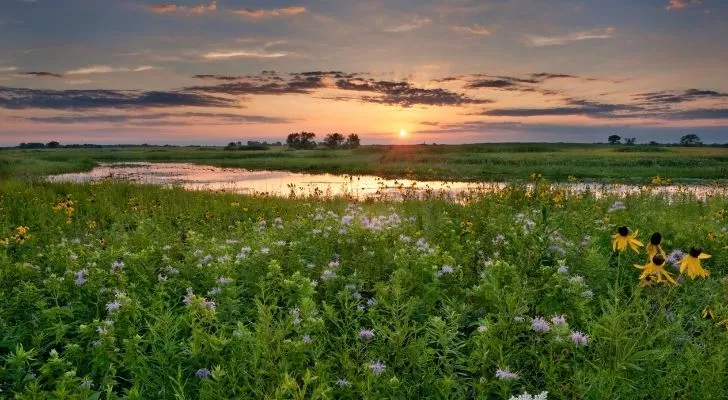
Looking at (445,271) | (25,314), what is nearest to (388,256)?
(445,271)

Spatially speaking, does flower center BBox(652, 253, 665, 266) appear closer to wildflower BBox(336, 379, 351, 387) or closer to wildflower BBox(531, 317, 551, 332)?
wildflower BBox(531, 317, 551, 332)

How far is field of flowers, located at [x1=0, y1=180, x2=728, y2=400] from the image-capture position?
2768 mm

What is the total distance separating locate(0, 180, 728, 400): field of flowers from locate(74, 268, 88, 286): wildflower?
0.07 ft

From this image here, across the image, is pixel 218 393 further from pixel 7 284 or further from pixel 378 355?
pixel 7 284

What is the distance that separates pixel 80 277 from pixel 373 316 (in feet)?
8.76

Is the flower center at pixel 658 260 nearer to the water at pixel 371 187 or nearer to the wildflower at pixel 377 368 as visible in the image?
the wildflower at pixel 377 368

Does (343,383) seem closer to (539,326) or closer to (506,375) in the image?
(506,375)

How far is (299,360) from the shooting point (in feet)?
9.55

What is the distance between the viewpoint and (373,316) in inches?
143

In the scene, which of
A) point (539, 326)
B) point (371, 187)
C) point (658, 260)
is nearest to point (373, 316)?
point (539, 326)

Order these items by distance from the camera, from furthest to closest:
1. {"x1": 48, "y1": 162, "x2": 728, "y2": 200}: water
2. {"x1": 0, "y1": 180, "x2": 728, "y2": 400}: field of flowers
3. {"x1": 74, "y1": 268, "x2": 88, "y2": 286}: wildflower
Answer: {"x1": 48, "y1": 162, "x2": 728, "y2": 200}: water
{"x1": 74, "y1": 268, "x2": 88, "y2": 286}: wildflower
{"x1": 0, "y1": 180, "x2": 728, "y2": 400}: field of flowers

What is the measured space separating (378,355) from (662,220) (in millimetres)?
6241

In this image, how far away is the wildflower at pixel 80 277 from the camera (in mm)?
4482

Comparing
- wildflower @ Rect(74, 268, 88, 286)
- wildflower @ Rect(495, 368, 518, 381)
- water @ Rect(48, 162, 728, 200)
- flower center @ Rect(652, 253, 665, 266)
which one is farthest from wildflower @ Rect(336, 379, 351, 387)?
water @ Rect(48, 162, 728, 200)
